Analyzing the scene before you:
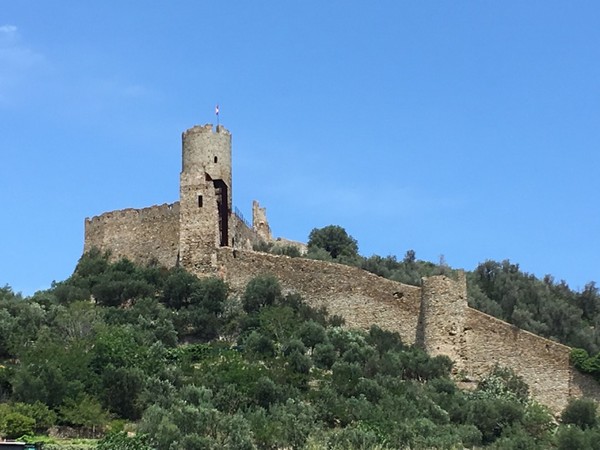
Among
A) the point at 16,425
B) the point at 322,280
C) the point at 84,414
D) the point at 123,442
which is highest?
the point at 322,280

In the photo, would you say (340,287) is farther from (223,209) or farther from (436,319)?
(223,209)

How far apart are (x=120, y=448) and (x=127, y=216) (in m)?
18.8

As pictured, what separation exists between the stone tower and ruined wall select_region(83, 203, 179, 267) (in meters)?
0.93

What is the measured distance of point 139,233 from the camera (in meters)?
44.1

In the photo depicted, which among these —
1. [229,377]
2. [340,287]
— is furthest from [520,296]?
[229,377]

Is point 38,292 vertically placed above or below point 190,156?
below

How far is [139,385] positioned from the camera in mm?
31750

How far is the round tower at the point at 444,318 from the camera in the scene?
123 ft

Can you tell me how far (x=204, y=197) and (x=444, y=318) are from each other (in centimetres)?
990

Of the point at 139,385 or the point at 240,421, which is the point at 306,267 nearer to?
the point at 139,385

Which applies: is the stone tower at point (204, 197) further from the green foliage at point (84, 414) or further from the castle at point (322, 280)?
the green foliage at point (84, 414)

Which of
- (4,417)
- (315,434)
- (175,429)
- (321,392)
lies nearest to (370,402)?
(321,392)

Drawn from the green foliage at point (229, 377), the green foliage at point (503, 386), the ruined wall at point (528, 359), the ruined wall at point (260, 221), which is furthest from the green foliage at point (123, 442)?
the ruined wall at point (260, 221)

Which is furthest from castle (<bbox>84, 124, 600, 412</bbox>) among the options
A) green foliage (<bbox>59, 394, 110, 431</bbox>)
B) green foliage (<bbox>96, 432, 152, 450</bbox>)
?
green foliage (<bbox>96, 432, 152, 450</bbox>)
